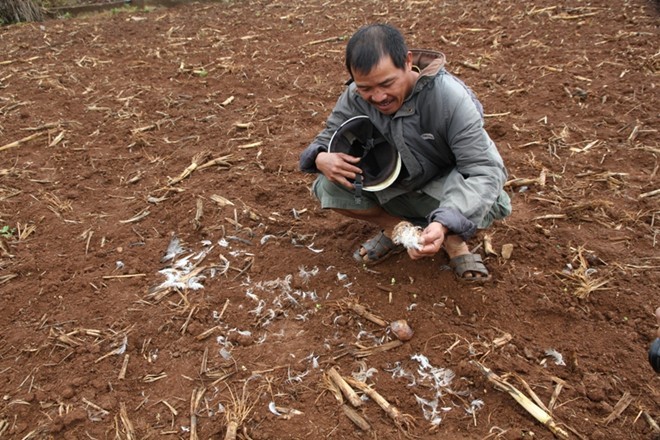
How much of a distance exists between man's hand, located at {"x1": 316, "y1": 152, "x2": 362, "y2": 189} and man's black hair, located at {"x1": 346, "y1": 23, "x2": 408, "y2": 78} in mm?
441

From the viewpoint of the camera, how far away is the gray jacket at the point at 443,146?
2172 mm

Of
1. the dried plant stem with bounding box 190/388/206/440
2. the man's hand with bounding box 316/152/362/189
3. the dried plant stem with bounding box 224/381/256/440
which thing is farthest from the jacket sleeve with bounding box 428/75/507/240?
the dried plant stem with bounding box 190/388/206/440

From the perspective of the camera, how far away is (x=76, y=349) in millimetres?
2428

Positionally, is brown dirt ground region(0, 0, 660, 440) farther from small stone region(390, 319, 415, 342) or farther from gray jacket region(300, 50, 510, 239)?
gray jacket region(300, 50, 510, 239)

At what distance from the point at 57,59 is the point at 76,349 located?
4.95 m

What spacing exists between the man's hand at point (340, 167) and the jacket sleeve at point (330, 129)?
3.8 inches

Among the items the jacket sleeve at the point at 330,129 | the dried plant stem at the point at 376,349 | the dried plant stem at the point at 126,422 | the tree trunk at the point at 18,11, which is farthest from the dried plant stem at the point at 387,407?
the tree trunk at the point at 18,11

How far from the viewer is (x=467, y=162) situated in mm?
2254

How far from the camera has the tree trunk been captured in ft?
26.7

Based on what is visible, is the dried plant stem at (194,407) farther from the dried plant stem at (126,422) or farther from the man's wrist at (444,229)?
the man's wrist at (444,229)

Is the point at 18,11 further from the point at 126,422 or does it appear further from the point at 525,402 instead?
the point at 525,402

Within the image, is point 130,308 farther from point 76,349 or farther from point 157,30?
point 157,30

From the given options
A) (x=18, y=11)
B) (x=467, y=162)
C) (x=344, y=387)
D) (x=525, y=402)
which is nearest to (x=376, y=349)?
(x=344, y=387)

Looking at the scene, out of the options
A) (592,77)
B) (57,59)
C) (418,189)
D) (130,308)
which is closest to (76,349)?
(130,308)
